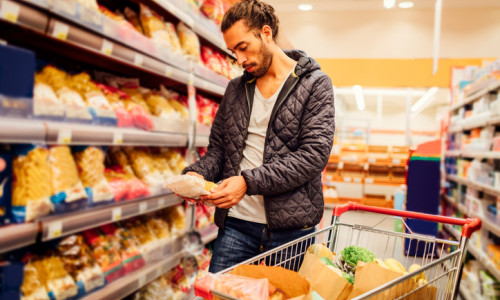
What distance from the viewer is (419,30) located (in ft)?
24.0

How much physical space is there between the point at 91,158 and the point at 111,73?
0.78 m

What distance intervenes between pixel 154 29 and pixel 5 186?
1313 millimetres

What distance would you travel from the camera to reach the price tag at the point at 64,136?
1.52 m

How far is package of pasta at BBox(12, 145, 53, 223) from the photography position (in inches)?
56.9

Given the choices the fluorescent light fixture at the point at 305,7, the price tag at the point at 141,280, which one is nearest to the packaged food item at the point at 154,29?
the price tag at the point at 141,280

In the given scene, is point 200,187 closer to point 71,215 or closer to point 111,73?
point 71,215

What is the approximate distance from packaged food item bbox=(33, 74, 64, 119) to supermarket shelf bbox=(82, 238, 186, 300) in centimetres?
86

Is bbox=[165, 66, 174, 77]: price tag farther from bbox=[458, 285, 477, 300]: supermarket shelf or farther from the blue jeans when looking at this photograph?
bbox=[458, 285, 477, 300]: supermarket shelf

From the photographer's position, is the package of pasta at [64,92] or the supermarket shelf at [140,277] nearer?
the package of pasta at [64,92]

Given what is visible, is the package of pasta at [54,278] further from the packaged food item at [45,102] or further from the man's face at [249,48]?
the man's face at [249,48]

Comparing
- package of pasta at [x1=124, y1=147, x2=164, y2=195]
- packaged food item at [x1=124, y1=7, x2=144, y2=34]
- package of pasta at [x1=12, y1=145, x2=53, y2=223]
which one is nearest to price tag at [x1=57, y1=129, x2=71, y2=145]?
package of pasta at [x1=12, y1=145, x2=53, y2=223]

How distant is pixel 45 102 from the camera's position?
151 centimetres

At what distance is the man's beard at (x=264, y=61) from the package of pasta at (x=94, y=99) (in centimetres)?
77

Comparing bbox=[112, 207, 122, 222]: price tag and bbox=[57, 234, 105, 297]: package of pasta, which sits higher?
bbox=[112, 207, 122, 222]: price tag
